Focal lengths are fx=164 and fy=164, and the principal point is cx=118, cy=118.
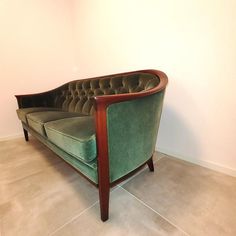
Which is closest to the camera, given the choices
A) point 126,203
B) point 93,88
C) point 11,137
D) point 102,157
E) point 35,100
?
point 102,157

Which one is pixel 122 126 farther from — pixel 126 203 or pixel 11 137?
pixel 11 137

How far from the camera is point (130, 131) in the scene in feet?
3.19

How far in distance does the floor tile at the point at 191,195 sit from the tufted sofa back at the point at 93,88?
2.45 feet

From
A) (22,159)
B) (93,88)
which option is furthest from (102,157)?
(22,159)

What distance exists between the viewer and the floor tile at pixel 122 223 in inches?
34.8

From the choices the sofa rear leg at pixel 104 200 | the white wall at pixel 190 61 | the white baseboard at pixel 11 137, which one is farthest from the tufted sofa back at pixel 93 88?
the white baseboard at pixel 11 137

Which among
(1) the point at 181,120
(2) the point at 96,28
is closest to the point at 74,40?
(2) the point at 96,28

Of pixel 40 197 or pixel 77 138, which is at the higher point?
pixel 77 138

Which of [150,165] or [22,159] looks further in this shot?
[22,159]

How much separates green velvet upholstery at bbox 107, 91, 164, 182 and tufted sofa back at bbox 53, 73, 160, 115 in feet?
0.59

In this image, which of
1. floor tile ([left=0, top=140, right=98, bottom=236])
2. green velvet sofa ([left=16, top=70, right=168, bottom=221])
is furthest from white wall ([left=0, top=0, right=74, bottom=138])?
green velvet sofa ([left=16, top=70, right=168, bottom=221])

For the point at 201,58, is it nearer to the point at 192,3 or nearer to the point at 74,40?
the point at 192,3

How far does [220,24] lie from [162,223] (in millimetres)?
1400

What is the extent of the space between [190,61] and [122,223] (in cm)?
132
